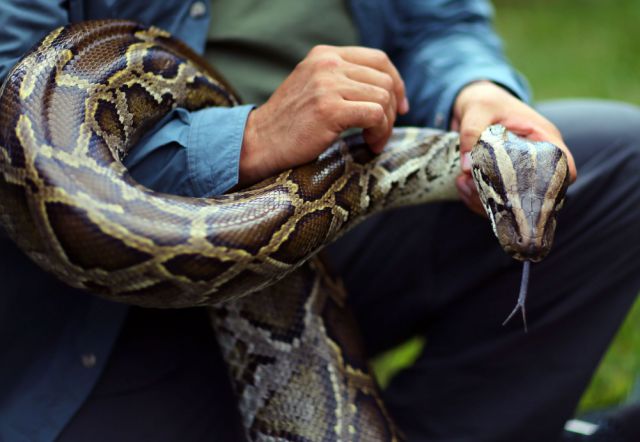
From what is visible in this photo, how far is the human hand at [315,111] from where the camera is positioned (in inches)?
80.5

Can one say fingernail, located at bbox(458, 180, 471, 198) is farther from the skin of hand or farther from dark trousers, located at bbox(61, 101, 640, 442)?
dark trousers, located at bbox(61, 101, 640, 442)

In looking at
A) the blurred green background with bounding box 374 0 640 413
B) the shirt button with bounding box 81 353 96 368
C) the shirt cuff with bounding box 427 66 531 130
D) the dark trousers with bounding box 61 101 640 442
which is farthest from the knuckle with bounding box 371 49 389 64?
the blurred green background with bounding box 374 0 640 413

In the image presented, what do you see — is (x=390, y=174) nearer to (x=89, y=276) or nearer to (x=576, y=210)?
(x=576, y=210)

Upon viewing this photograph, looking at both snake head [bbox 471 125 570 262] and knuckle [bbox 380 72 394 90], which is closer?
snake head [bbox 471 125 570 262]

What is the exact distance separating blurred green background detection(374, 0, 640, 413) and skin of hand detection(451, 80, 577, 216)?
1.63 metres

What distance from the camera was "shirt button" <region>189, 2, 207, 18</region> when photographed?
2318 millimetres

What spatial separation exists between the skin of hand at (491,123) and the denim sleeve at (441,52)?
0.18 metres

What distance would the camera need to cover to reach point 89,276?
1.86m

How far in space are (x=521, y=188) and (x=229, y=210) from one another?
0.73 metres

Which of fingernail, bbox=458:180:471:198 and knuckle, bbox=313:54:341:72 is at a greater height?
knuckle, bbox=313:54:341:72

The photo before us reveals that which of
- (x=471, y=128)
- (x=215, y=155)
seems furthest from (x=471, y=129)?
(x=215, y=155)

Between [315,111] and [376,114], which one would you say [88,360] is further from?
[376,114]

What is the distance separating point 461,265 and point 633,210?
23.6 inches

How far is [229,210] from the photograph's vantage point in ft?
6.32
